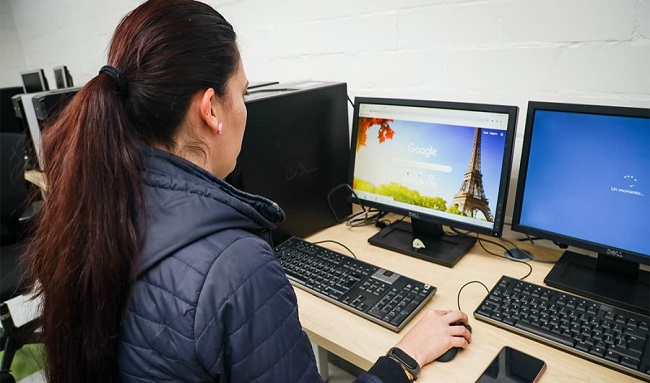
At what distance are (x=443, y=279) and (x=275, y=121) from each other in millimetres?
615

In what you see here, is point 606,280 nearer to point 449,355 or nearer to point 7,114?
point 449,355

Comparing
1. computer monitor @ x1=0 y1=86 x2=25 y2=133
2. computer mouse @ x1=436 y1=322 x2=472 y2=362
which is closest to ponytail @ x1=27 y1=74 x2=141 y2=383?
computer mouse @ x1=436 y1=322 x2=472 y2=362

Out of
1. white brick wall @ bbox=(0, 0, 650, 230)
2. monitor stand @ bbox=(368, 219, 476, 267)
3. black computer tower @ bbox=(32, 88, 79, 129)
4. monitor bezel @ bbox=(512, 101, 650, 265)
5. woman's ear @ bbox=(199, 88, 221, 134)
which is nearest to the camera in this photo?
woman's ear @ bbox=(199, 88, 221, 134)

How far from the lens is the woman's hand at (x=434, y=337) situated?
2.62 feet

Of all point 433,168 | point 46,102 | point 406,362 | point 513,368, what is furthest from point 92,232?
point 46,102

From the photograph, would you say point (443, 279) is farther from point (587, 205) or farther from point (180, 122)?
point (180, 122)

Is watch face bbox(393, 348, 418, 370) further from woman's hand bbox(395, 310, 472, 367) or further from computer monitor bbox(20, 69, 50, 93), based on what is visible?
computer monitor bbox(20, 69, 50, 93)

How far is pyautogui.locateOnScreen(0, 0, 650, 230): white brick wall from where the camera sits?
3.36 feet

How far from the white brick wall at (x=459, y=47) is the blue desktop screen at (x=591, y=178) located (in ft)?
0.65

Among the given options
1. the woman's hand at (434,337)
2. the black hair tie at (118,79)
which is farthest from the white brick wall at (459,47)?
the woman's hand at (434,337)

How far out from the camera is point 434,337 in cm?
82

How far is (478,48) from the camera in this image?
1.22m

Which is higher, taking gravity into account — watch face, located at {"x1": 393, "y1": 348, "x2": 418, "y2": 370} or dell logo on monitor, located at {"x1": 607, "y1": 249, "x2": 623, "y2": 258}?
dell logo on monitor, located at {"x1": 607, "y1": 249, "x2": 623, "y2": 258}

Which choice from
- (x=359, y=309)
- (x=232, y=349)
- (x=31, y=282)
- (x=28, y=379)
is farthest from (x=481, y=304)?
(x=28, y=379)
